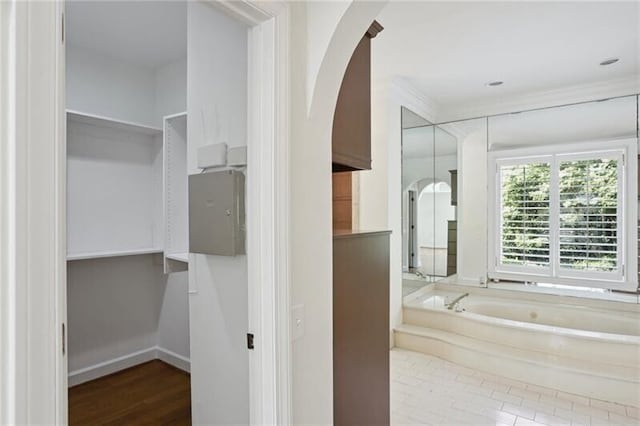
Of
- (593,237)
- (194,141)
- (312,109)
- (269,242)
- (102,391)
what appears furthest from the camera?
(593,237)

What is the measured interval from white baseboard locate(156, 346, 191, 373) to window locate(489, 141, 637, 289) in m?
3.64

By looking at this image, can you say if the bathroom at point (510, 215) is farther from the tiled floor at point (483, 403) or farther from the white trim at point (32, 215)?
the white trim at point (32, 215)

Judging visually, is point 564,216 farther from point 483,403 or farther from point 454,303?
point 483,403

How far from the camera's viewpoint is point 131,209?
324 centimetres

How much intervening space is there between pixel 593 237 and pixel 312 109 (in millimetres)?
4022

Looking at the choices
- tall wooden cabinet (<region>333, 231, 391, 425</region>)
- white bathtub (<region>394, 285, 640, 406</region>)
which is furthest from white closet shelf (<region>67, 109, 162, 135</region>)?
white bathtub (<region>394, 285, 640, 406</region>)

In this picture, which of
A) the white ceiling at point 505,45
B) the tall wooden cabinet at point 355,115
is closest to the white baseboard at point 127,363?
the tall wooden cabinet at point 355,115

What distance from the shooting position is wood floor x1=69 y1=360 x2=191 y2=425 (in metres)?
2.47

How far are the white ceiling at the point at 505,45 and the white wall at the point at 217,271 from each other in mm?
1272

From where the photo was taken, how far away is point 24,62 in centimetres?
68

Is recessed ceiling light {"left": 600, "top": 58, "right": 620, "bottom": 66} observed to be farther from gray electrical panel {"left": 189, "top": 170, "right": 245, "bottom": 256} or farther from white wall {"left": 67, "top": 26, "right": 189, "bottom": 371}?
white wall {"left": 67, "top": 26, "right": 189, "bottom": 371}

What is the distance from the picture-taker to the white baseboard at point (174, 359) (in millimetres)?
3145
